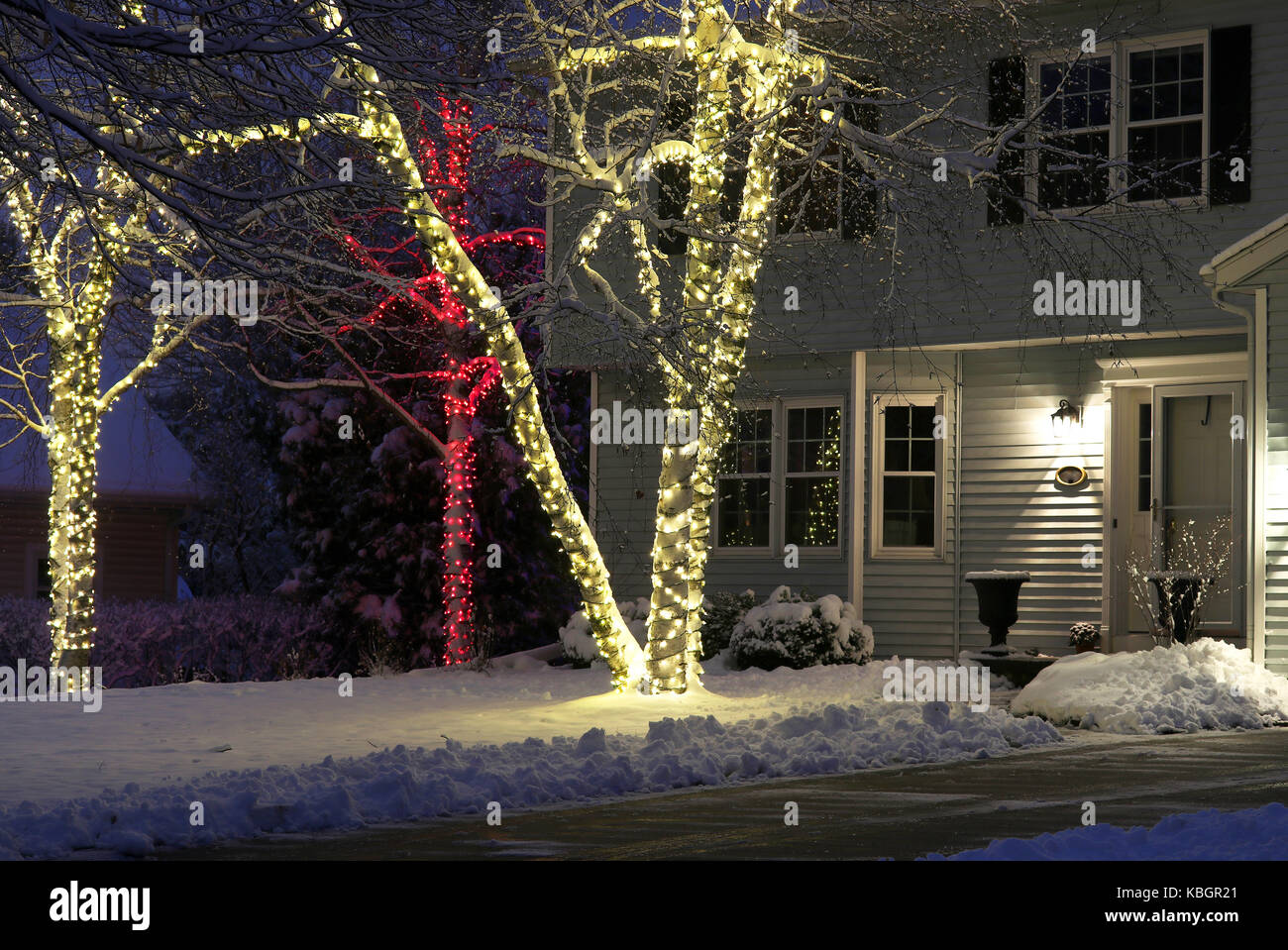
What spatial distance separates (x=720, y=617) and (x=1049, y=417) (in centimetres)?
460

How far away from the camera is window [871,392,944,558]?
18.8 metres

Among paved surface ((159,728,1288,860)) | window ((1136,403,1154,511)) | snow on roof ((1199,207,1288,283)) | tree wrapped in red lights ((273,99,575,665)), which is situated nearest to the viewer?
paved surface ((159,728,1288,860))

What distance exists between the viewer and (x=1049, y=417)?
18000mm

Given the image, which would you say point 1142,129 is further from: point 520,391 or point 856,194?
point 520,391

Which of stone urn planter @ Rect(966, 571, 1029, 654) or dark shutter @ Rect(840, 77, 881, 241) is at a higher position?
dark shutter @ Rect(840, 77, 881, 241)

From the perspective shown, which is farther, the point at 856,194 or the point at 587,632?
the point at 587,632

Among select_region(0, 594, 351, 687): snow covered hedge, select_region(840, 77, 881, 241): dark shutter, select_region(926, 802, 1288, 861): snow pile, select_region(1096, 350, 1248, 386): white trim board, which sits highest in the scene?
select_region(840, 77, 881, 241): dark shutter

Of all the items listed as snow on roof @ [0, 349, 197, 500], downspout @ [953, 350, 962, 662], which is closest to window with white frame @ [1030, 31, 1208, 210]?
downspout @ [953, 350, 962, 662]

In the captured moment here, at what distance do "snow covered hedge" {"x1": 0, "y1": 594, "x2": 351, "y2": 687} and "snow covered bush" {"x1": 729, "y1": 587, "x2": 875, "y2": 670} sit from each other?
6.08m

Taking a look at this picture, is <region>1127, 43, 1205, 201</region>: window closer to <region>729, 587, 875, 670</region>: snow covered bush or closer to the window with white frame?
the window with white frame

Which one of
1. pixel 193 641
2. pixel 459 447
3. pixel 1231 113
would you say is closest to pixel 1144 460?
pixel 1231 113

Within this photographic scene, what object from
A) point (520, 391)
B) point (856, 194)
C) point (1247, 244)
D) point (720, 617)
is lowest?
point (720, 617)

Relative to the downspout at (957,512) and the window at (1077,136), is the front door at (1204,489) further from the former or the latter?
the window at (1077,136)
